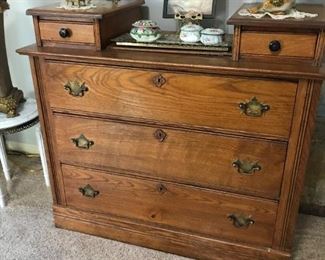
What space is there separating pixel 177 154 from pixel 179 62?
1.21ft

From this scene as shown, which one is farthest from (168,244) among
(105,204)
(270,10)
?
(270,10)

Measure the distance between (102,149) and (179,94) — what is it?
432 mm

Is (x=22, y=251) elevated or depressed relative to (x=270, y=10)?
depressed

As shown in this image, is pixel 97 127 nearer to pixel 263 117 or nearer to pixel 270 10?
pixel 263 117

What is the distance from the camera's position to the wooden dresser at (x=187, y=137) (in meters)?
1.31

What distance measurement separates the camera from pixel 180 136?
58.7 inches

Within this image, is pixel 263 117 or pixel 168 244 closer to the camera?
pixel 263 117

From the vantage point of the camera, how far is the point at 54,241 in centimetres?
180

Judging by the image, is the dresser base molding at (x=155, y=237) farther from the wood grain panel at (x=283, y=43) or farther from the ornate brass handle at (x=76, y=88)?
the wood grain panel at (x=283, y=43)

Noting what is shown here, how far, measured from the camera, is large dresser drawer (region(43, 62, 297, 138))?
4.36 ft

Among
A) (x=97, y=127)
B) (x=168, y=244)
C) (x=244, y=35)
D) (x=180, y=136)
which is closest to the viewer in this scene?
(x=244, y=35)

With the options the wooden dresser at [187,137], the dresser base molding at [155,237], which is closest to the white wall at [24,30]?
the wooden dresser at [187,137]

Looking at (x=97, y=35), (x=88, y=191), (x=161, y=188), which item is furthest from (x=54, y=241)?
(x=97, y=35)

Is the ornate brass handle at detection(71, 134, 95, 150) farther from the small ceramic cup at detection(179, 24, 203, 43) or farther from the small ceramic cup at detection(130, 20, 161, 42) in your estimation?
the small ceramic cup at detection(179, 24, 203, 43)
